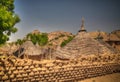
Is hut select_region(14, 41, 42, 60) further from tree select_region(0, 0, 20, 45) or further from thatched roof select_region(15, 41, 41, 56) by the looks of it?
tree select_region(0, 0, 20, 45)

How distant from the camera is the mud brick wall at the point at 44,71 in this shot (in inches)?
298

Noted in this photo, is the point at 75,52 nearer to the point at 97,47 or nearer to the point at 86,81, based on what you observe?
the point at 97,47

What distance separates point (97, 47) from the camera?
18.1 m

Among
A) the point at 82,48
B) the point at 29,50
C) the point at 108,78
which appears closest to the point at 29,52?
the point at 29,50

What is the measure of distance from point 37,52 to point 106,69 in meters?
17.8

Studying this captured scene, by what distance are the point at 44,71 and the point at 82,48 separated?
9.67 metres

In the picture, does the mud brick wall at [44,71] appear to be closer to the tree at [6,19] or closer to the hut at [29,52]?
the tree at [6,19]

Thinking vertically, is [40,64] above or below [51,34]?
below

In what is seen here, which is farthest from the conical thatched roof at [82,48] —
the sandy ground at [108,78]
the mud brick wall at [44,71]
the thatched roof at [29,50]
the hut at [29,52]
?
the thatched roof at [29,50]

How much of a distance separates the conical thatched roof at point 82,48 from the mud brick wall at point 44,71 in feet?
14.4

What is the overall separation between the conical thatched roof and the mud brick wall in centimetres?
439

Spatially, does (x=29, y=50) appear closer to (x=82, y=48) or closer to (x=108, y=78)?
(x=82, y=48)

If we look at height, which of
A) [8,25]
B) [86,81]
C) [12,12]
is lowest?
[86,81]

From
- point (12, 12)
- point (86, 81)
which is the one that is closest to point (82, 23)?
point (12, 12)
